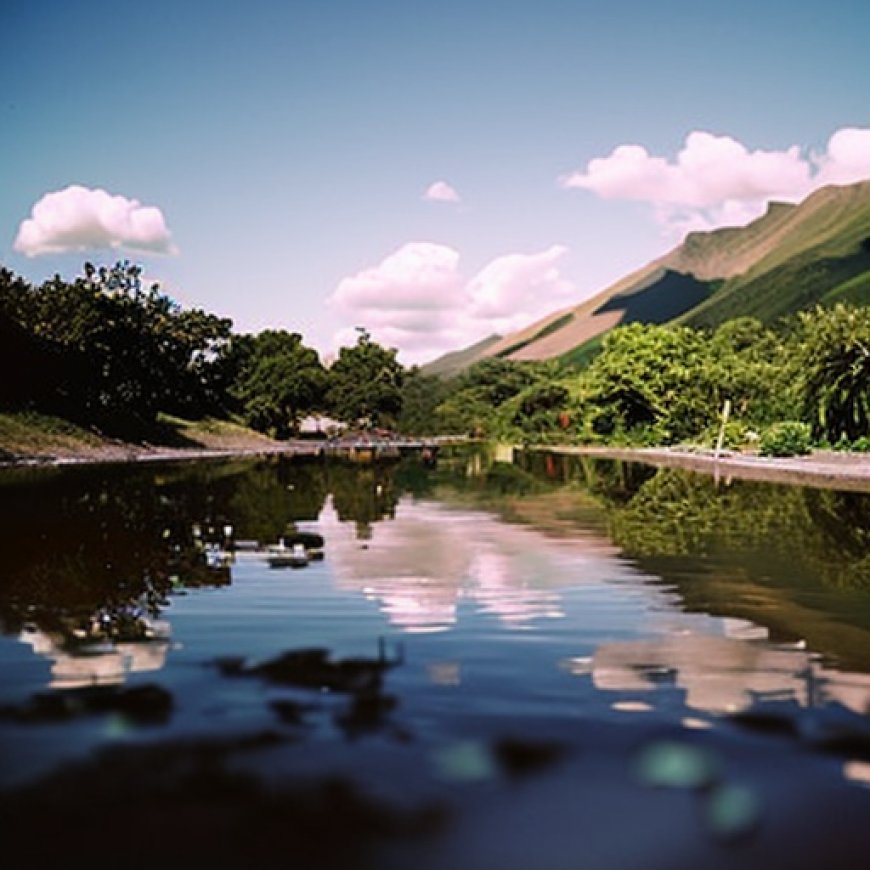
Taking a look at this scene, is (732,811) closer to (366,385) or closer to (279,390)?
(279,390)

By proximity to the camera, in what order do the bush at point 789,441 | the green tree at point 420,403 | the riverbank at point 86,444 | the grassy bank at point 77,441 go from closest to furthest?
the bush at point 789,441 < the riverbank at point 86,444 < the grassy bank at point 77,441 < the green tree at point 420,403

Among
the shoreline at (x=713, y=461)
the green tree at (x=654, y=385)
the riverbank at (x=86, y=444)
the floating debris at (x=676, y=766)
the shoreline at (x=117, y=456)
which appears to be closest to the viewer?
the floating debris at (x=676, y=766)

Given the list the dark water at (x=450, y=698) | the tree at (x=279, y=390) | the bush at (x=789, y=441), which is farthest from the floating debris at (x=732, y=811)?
the tree at (x=279, y=390)

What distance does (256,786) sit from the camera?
512cm

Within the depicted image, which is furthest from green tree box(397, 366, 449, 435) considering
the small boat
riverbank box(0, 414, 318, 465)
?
the small boat

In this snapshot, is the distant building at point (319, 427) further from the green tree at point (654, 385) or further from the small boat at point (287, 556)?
the small boat at point (287, 556)

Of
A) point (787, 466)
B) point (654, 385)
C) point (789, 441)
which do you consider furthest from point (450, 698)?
point (654, 385)

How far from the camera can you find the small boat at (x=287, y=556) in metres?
13.7

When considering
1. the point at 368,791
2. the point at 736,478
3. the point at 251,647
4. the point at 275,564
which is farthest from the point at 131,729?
the point at 736,478

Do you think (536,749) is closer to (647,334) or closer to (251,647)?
(251,647)

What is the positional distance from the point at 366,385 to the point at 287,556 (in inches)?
3933

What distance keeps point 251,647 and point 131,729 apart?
2443 mm

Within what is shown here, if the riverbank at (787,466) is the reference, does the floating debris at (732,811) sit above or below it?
below

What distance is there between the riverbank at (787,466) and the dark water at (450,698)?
1629cm
